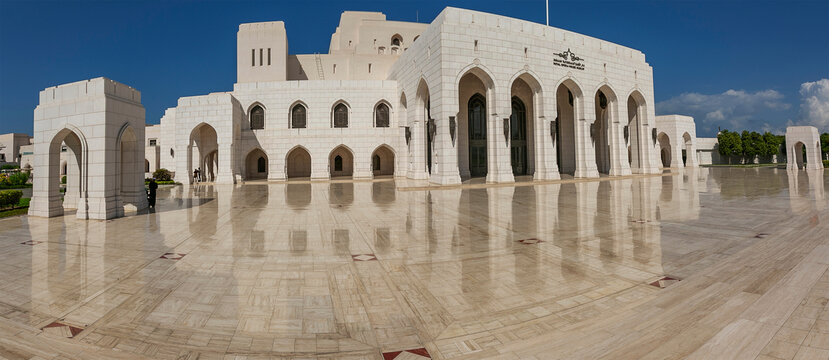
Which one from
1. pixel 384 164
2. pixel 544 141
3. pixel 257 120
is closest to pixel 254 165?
pixel 257 120

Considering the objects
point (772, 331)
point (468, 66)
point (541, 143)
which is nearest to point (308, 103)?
point (468, 66)

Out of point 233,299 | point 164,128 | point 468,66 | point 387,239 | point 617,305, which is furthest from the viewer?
point 164,128

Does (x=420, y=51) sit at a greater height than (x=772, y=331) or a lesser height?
greater

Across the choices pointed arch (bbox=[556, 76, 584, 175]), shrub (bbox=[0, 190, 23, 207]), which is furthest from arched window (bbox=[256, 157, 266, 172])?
pointed arch (bbox=[556, 76, 584, 175])

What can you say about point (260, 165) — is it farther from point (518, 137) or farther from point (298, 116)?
point (518, 137)

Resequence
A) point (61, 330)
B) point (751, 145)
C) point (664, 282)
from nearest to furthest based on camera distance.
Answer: point (61, 330), point (664, 282), point (751, 145)

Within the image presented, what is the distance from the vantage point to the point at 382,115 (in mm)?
31438

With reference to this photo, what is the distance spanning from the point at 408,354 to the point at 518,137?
31213 millimetres

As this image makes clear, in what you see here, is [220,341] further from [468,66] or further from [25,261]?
[468,66]

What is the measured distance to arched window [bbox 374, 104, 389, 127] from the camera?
3133cm

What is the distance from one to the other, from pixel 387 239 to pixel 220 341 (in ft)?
13.6

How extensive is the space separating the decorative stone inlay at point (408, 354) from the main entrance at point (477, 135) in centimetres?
2799

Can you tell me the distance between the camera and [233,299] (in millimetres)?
4105

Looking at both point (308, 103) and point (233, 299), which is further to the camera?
point (308, 103)
